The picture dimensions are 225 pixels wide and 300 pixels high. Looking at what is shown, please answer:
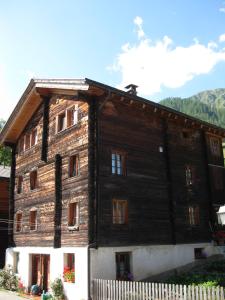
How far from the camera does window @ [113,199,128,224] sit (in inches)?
809

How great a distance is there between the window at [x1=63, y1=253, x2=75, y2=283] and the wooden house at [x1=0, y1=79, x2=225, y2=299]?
0.06 metres

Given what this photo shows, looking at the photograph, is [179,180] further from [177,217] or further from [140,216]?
[140,216]

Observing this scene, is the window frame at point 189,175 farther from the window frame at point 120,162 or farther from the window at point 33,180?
the window at point 33,180

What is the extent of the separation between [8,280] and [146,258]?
1038 centimetres

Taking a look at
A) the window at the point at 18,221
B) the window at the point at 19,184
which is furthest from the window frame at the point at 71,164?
the window at the point at 19,184

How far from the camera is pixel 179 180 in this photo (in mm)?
25078

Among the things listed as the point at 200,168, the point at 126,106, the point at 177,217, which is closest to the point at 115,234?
the point at 177,217

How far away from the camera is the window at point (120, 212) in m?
20.5

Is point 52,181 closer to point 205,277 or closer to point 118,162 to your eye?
point 118,162

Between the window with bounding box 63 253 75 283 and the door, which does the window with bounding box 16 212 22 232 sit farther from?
the window with bounding box 63 253 75 283

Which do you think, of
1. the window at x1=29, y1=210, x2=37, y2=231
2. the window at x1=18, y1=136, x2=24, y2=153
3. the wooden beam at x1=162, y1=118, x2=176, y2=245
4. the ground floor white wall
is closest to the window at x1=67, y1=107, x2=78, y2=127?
the wooden beam at x1=162, y1=118, x2=176, y2=245

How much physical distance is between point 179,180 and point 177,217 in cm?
260

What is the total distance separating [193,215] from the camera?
1005 inches

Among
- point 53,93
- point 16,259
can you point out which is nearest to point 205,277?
point 16,259
